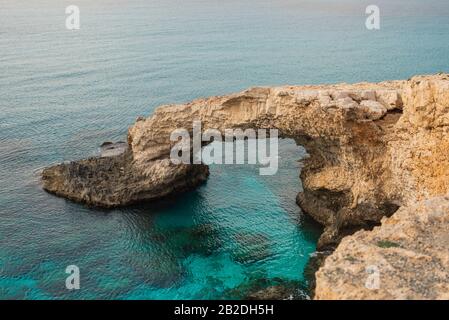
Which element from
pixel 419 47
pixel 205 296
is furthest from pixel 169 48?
pixel 205 296

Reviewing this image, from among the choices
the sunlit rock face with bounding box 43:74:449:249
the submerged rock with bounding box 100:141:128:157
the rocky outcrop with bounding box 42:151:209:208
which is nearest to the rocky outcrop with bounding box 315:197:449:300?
the sunlit rock face with bounding box 43:74:449:249

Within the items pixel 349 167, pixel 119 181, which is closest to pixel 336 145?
pixel 349 167

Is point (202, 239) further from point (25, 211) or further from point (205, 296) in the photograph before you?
point (25, 211)

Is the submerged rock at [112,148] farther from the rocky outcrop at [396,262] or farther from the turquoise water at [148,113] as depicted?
the rocky outcrop at [396,262]

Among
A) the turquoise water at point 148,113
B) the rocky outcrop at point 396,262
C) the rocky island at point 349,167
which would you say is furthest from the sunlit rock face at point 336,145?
the rocky outcrop at point 396,262

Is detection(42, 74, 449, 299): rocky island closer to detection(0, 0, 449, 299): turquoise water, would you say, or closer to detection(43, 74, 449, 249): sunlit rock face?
detection(43, 74, 449, 249): sunlit rock face
